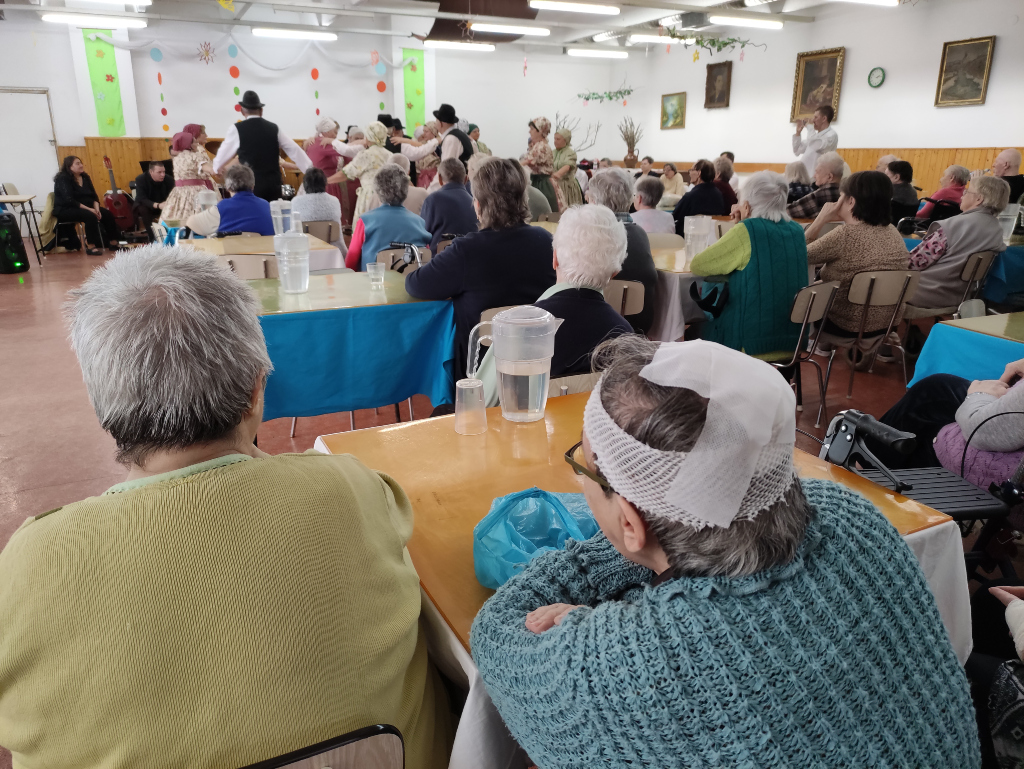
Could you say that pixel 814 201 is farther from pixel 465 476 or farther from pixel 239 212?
pixel 465 476

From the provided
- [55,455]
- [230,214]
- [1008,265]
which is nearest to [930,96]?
[1008,265]

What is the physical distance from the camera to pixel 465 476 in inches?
58.9

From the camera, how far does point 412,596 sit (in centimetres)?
99

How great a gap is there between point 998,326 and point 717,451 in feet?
8.63

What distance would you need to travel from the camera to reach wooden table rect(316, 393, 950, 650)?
46.0 inches

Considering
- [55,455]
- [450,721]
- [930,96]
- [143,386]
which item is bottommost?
[55,455]

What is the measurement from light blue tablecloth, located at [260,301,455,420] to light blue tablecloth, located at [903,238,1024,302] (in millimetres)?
3396

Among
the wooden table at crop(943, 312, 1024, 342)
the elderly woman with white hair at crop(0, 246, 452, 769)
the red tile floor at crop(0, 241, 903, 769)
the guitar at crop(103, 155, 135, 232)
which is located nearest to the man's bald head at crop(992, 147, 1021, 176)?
the red tile floor at crop(0, 241, 903, 769)

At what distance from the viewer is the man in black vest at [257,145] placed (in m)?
6.14


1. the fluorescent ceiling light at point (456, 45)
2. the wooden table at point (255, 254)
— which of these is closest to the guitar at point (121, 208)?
the fluorescent ceiling light at point (456, 45)

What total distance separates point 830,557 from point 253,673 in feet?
2.17

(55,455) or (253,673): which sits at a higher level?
(253,673)

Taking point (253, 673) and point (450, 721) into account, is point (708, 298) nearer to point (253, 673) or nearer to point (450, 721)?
point (450, 721)

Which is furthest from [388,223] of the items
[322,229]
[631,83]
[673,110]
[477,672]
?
[631,83]
